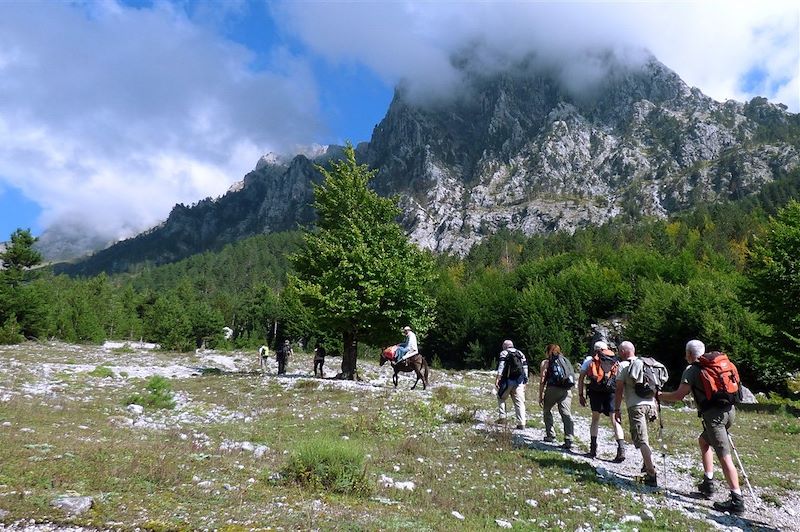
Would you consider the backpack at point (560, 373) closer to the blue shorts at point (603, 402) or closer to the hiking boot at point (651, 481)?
the blue shorts at point (603, 402)

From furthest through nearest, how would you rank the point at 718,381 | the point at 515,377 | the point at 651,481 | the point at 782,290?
1. the point at 782,290
2. the point at 515,377
3. the point at 651,481
4. the point at 718,381

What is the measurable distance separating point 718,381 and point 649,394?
154 cm

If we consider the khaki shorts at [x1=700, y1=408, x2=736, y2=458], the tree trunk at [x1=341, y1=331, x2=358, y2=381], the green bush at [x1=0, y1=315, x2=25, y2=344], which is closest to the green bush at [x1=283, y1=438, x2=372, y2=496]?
the khaki shorts at [x1=700, y1=408, x2=736, y2=458]

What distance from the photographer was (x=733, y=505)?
27.5ft

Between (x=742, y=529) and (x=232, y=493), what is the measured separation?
7.97 m

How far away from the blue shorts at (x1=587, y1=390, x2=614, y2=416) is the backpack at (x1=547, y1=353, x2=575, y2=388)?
2.88 ft

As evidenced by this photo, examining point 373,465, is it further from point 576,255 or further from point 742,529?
point 576,255

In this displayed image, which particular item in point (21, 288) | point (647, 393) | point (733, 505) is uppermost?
point (21, 288)

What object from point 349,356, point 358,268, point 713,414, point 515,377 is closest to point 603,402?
point 713,414

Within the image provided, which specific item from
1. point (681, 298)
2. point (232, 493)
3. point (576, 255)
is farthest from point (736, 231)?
point (232, 493)

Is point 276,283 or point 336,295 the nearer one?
point 336,295

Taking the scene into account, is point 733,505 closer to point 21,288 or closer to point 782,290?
point 782,290

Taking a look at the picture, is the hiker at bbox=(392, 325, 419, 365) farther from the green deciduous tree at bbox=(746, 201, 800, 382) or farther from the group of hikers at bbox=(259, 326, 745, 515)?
the green deciduous tree at bbox=(746, 201, 800, 382)

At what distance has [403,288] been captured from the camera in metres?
25.9
